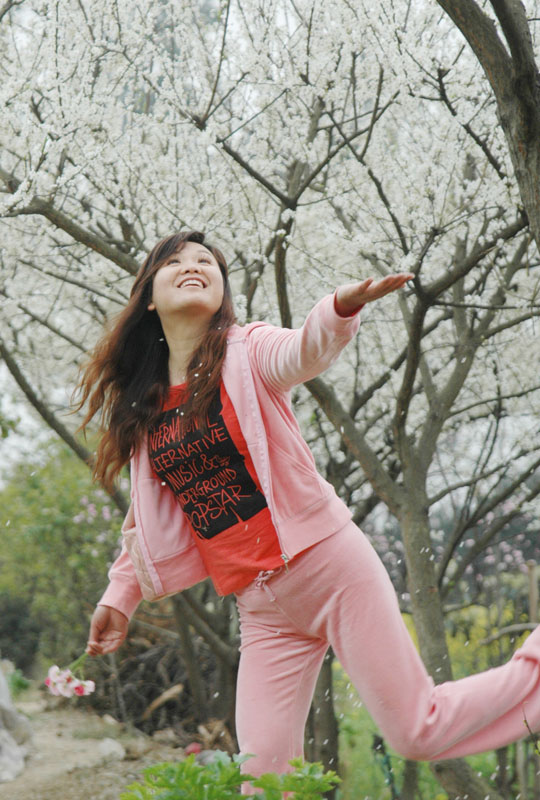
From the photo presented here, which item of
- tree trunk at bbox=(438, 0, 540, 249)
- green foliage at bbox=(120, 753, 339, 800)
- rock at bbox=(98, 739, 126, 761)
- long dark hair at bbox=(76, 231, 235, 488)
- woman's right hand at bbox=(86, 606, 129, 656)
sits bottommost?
rock at bbox=(98, 739, 126, 761)

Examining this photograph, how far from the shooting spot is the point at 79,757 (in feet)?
18.4

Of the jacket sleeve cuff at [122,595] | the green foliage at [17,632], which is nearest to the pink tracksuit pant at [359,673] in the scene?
the jacket sleeve cuff at [122,595]

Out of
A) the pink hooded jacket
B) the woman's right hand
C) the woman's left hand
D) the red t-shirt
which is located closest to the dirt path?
the woman's right hand

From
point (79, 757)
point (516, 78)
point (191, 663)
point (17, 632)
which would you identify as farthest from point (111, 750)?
point (516, 78)

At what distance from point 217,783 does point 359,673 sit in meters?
0.68

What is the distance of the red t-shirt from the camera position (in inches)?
82.3

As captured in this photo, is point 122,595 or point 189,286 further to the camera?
point 122,595

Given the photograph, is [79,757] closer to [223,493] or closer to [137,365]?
[137,365]

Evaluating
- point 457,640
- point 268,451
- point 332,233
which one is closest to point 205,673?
point 457,640

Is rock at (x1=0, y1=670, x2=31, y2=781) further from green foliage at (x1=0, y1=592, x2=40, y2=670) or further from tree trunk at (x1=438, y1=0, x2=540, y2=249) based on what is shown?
tree trunk at (x1=438, y1=0, x2=540, y2=249)

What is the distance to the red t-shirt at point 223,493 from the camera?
209cm

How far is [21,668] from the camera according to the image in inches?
353

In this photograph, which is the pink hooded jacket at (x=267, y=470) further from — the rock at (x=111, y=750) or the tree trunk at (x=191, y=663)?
the rock at (x=111, y=750)

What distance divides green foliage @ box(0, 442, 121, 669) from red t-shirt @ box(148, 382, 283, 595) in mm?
4639
